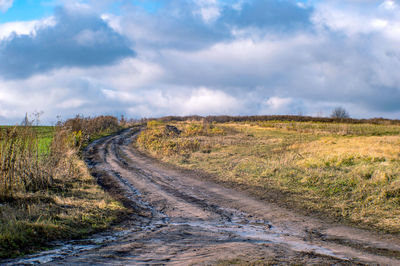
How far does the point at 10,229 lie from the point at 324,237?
6.43 meters

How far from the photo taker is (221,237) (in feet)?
23.1

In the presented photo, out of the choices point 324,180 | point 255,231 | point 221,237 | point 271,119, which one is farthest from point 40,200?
point 271,119

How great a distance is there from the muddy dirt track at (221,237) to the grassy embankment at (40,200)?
0.91 m

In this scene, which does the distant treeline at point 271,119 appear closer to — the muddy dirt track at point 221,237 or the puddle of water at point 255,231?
the muddy dirt track at point 221,237

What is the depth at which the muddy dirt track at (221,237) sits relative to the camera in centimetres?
561

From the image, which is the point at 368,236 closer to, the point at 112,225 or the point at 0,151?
the point at 112,225

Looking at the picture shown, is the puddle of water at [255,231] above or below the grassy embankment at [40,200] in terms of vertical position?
below

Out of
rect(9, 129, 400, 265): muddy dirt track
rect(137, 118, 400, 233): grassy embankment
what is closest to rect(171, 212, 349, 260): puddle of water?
rect(9, 129, 400, 265): muddy dirt track

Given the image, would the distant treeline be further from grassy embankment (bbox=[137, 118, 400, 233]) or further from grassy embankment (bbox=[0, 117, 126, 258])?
grassy embankment (bbox=[0, 117, 126, 258])

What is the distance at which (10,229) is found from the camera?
639 centimetres

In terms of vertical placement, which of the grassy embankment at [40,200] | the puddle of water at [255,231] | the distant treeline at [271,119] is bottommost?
the puddle of water at [255,231]

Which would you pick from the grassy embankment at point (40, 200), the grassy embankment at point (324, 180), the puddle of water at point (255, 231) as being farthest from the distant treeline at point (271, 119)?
the puddle of water at point (255, 231)

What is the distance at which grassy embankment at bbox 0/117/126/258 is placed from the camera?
6543mm

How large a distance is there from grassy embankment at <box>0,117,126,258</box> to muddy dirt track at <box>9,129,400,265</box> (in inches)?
35.9
